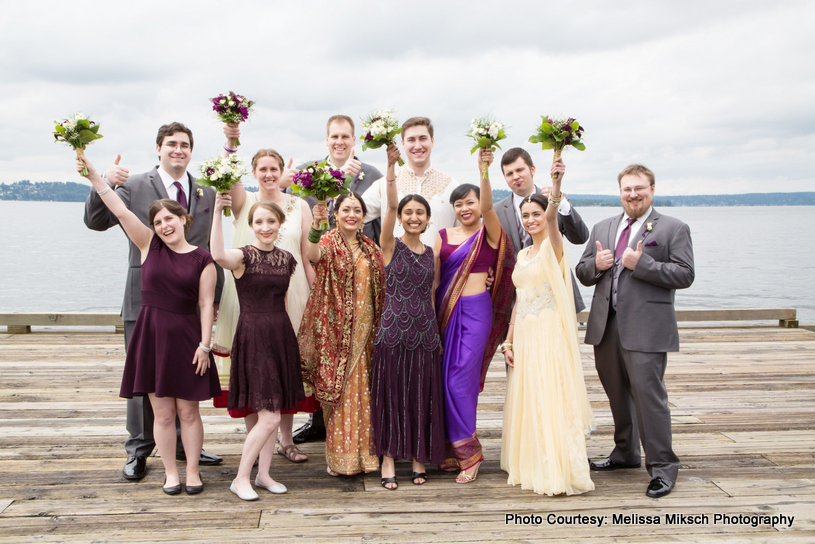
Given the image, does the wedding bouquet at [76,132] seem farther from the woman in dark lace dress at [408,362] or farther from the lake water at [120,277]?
the lake water at [120,277]

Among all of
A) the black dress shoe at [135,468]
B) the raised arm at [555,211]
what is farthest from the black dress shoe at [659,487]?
the black dress shoe at [135,468]

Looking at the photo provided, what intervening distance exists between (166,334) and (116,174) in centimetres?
120

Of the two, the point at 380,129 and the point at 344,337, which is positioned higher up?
the point at 380,129

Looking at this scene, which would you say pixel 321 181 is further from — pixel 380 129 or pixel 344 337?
pixel 344 337

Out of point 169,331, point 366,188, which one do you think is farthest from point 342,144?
point 169,331

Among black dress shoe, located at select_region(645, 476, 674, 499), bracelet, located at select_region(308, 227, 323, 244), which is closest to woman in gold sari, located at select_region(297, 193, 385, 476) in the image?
bracelet, located at select_region(308, 227, 323, 244)

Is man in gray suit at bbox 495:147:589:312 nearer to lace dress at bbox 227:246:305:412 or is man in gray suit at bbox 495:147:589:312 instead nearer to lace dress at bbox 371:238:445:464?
lace dress at bbox 371:238:445:464

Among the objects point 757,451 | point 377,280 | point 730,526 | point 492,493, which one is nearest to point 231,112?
point 377,280

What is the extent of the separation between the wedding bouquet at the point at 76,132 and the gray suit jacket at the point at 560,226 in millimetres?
2859

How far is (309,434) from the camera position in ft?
16.0

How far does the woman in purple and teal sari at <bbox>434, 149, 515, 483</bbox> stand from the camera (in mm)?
4008

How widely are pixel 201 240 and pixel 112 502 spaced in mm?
1807

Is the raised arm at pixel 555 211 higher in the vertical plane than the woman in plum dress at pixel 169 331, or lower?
higher

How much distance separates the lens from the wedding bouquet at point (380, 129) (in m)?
3.78
